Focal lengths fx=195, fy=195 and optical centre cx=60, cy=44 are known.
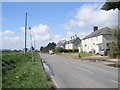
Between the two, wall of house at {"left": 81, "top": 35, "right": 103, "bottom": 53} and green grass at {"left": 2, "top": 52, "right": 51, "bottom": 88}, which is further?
wall of house at {"left": 81, "top": 35, "right": 103, "bottom": 53}

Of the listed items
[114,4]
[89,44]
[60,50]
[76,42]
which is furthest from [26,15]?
[76,42]

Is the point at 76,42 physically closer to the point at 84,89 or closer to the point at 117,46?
the point at 117,46

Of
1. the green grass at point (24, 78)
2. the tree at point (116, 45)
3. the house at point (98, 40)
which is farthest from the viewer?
the house at point (98, 40)

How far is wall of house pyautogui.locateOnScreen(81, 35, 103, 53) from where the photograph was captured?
203 ft

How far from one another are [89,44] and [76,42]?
43.1 metres

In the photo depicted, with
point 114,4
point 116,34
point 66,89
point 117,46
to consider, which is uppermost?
point 114,4

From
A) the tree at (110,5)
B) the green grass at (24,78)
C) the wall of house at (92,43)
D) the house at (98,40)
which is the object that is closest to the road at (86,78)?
the green grass at (24,78)

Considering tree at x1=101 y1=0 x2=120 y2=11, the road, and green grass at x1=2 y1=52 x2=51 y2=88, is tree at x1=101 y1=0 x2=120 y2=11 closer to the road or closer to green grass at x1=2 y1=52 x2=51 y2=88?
the road

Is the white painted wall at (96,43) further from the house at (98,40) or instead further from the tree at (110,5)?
the tree at (110,5)

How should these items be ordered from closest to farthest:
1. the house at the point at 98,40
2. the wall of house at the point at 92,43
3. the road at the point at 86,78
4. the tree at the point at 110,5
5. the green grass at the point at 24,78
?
the green grass at the point at 24,78
the road at the point at 86,78
the tree at the point at 110,5
the house at the point at 98,40
the wall of house at the point at 92,43

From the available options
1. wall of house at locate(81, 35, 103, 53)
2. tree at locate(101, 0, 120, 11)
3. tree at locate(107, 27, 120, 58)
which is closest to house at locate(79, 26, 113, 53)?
wall of house at locate(81, 35, 103, 53)

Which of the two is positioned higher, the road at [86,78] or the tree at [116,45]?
the tree at [116,45]

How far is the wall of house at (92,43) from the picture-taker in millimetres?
61934

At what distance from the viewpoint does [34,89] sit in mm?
8188
